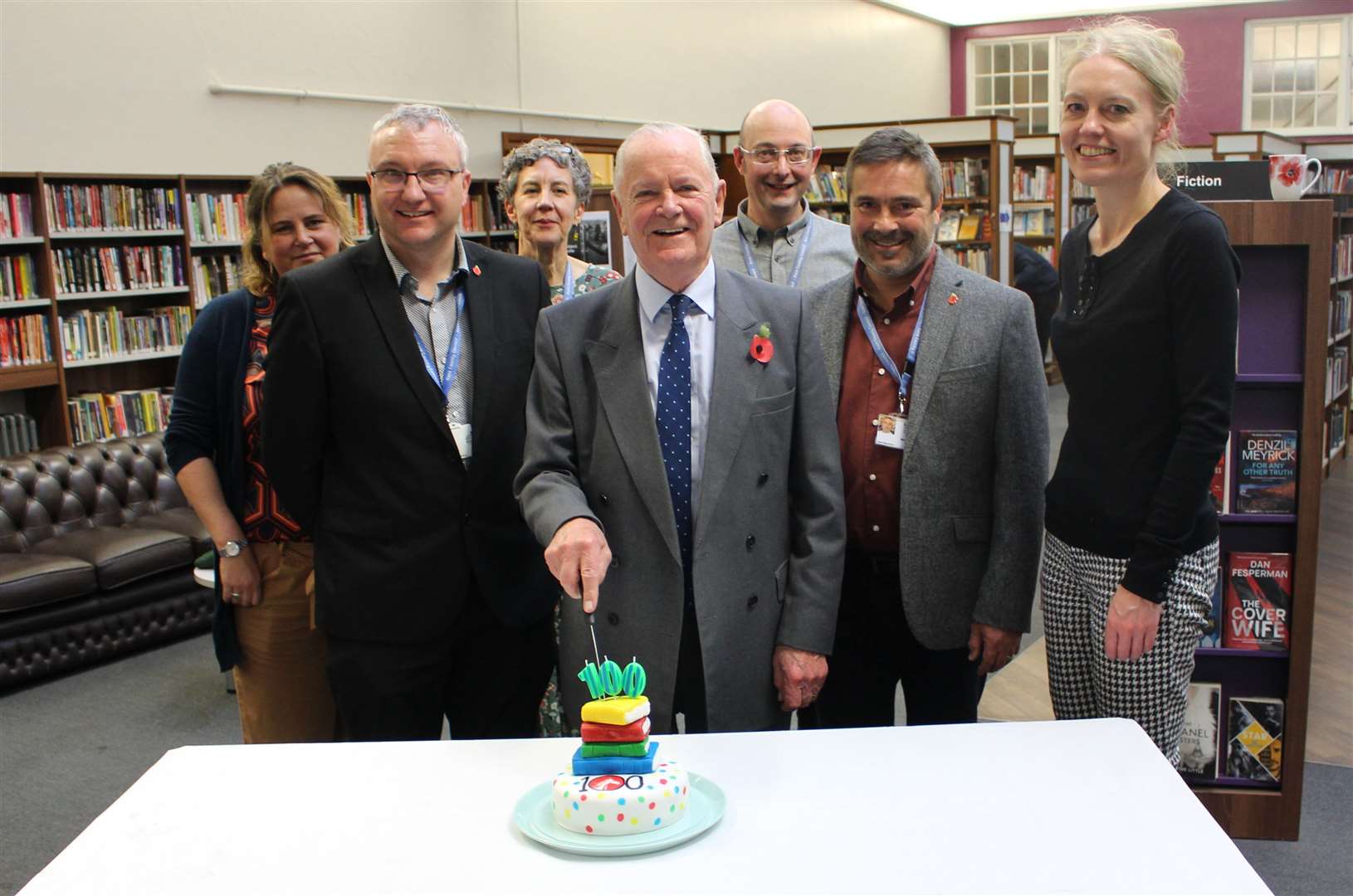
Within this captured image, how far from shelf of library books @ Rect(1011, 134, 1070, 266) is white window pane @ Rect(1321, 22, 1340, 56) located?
5584mm

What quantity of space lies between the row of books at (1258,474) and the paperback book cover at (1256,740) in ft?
1.73

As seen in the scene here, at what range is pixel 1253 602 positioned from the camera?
Result: 3066 mm

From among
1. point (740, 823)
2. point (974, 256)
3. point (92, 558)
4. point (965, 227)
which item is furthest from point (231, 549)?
point (974, 256)

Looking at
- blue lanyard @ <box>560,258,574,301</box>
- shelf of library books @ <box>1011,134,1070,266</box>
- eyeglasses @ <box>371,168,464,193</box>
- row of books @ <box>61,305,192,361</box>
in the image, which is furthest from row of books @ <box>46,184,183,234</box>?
shelf of library books @ <box>1011,134,1070,266</box>

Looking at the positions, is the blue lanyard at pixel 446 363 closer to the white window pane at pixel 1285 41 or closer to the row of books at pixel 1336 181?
Result: the row of books at pixel 1336 181

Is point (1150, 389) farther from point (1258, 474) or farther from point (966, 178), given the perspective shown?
point (966, 178)

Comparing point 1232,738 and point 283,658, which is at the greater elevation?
point 283,658

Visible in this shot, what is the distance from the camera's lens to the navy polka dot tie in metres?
2.00

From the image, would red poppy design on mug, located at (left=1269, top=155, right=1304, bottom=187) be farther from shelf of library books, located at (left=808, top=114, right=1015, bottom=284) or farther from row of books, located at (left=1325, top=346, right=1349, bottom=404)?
shelf of library books, located at (left=808, top=114, right=1015, bottom=284)

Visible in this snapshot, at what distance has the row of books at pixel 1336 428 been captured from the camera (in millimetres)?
7875

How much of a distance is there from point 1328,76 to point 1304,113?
504 millimetres

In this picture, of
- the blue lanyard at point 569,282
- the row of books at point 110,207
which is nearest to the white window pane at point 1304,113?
the row of books at point 110,207

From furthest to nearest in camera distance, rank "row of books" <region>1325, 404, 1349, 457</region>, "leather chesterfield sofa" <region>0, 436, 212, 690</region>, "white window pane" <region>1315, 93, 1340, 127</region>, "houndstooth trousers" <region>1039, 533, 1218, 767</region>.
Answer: "white window pane" <region>1315, 93, 1340, 127</region> < "row of books" <region>1325, 404, 1349, 457</region> < "leather chesterfield sofa" <region>0, 436, 212, 690</region> < "houndstooth trousers" <region>1039, 533, 1218, 767</region>

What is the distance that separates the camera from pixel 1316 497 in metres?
2.95
